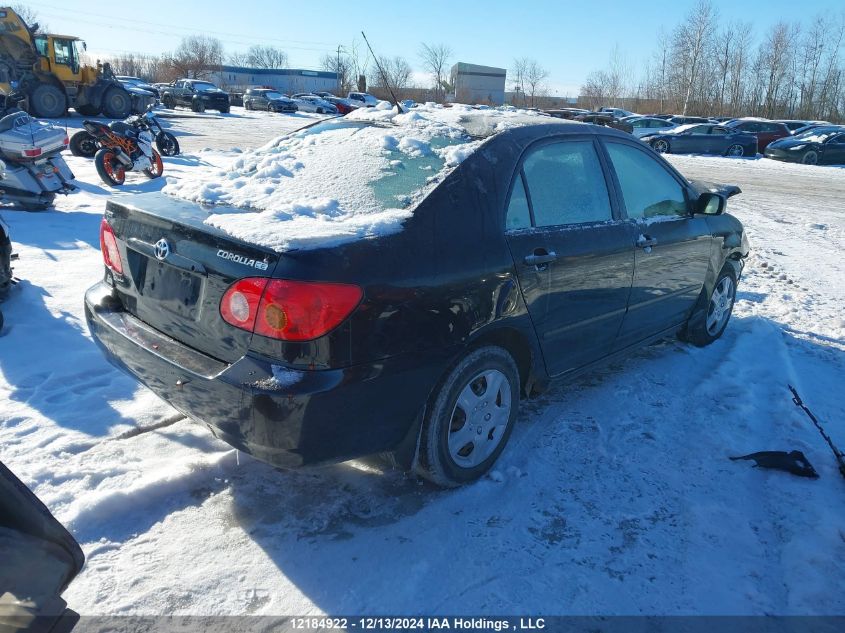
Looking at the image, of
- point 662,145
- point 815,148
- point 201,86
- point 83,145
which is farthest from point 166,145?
point 201,86

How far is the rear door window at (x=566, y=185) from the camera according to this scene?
3.26 metres

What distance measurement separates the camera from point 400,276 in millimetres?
2506

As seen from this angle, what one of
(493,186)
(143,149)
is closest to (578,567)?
(493,186)

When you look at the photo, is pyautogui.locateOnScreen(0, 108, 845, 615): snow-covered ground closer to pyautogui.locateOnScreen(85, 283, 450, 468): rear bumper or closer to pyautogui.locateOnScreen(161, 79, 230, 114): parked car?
pyautogui.locateOnScreen(85, 283, 450, 468): rear bumper

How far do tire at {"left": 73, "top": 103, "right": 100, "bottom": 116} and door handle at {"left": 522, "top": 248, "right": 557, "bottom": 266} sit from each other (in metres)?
26.3

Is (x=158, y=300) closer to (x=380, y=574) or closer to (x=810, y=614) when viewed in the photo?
(x=380, y=574)

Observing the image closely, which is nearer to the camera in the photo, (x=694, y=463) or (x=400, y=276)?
(x=400, y=276)

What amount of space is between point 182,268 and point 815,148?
2692 cm

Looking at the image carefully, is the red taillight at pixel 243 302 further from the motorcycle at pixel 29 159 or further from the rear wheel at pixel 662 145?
the rear wheel at pixel 662 145

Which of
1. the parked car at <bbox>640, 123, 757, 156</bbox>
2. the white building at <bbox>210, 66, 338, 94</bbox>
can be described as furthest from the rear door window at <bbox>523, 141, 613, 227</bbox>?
the white building at <bbox>210, 66, 338, 94</bbox>

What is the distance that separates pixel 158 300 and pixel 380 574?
5.11 feet

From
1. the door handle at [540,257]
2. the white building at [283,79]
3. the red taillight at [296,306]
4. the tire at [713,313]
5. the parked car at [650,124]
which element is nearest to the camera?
the red taillight at [296,306]

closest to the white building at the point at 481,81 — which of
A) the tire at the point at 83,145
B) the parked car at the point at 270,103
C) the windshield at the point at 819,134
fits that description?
the parked car at the point at 270,103

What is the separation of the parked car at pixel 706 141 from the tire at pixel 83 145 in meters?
20.4
